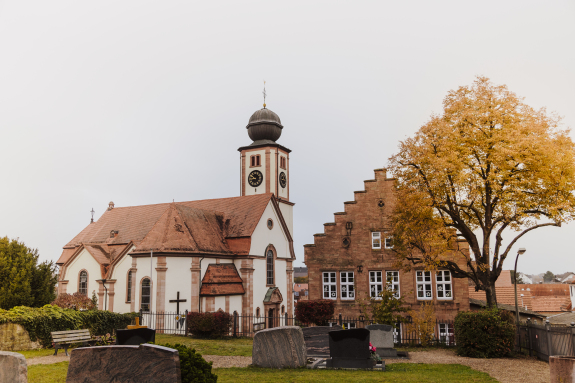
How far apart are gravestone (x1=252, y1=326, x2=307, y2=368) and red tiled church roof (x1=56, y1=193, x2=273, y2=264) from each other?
65.2 feet

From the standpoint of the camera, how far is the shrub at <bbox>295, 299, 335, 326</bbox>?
29625mm

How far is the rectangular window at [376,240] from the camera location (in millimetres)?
32781

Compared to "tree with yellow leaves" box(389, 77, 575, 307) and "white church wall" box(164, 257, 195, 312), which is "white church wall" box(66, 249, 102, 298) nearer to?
"white church wall" box(164, 257, 195, 312)

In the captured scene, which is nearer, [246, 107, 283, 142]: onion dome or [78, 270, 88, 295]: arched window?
[78, 270, 88, 295]: arched window

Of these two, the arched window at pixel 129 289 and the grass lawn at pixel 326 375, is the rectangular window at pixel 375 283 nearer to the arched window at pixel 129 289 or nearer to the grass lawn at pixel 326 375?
the grass lawn at pixel 326 375

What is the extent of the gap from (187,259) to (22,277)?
10865 mm

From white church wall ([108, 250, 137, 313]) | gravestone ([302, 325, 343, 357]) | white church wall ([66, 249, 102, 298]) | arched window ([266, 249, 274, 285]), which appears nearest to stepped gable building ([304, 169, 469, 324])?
arched window ([266, 249, 274, 285])

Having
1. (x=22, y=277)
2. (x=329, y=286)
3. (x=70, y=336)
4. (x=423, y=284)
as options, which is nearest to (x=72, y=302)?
(x=22, y=277)

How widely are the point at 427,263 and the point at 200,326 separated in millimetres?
13181

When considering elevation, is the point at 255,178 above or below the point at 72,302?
above

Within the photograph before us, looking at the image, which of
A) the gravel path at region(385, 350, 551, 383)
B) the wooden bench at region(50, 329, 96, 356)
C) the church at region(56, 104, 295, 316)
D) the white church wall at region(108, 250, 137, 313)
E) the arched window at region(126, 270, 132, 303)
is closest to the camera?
the gravel path at region(385, 350, 551, 383)

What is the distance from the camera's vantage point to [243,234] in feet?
123

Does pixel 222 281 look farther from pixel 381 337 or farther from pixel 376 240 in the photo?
pixel 381 337

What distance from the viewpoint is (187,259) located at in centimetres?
3278
